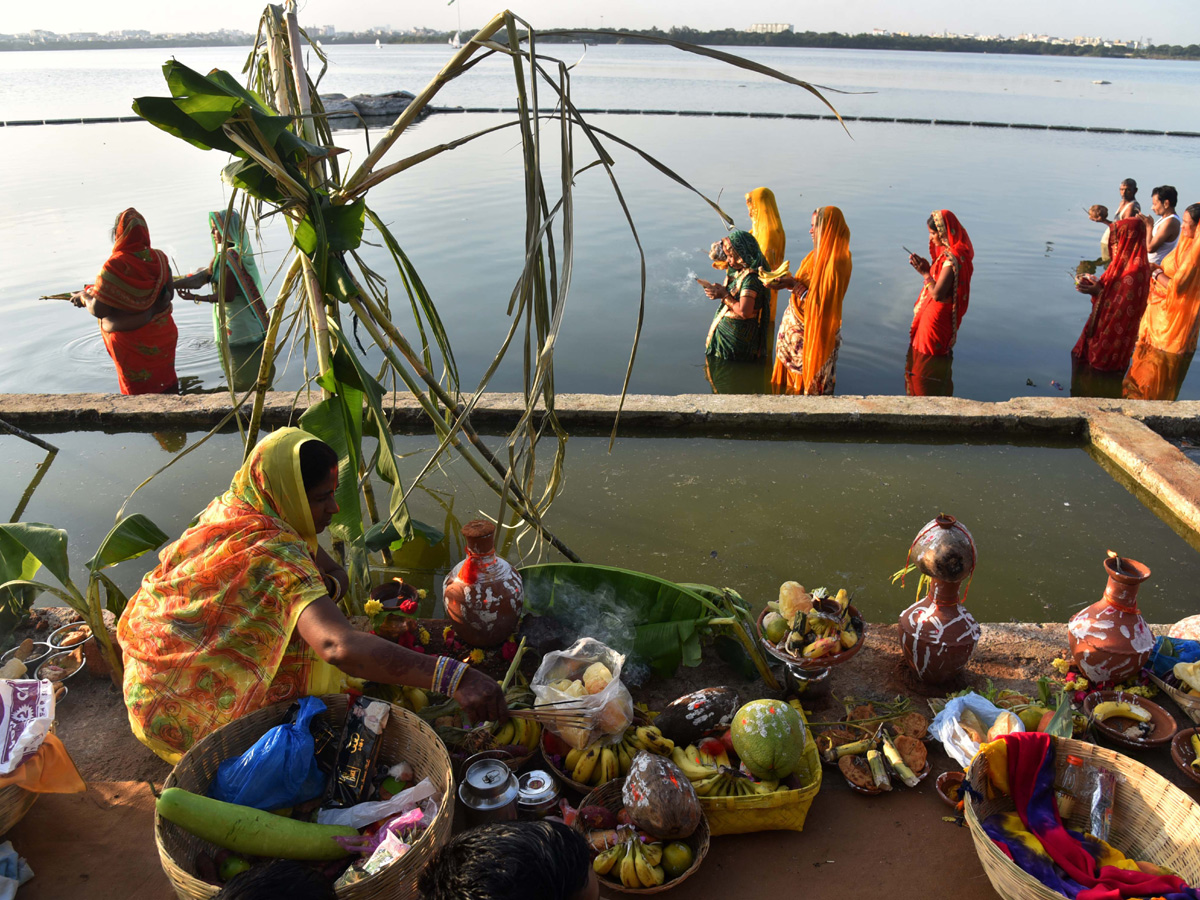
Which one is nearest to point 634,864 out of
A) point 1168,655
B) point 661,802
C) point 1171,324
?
point 661,802

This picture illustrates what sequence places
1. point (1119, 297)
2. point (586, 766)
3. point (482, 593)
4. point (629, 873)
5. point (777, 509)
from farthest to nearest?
point (1119, 297), point (777, 509), point (482, 593), point (586, 766), point (629, 873)

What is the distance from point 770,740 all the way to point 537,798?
2.40ft

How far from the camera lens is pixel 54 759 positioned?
7.63 feet

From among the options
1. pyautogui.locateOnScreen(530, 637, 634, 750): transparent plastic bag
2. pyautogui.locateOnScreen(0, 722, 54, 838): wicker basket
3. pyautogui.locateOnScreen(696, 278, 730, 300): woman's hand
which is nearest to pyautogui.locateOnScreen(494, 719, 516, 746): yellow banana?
pyautogui.locateOnScreen(530, 637, 634, 750): transparent plastic bag

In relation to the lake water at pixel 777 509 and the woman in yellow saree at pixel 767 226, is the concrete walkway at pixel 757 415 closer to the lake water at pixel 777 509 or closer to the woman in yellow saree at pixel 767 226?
the lake water at pixel 777 509

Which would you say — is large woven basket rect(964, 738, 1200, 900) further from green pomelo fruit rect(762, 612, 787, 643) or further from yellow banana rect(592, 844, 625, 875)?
yellow banana rect(592, 844, 625, 875)

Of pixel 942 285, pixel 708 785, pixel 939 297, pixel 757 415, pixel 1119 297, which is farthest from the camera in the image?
pixel 1119 297

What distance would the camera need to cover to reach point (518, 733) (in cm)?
266

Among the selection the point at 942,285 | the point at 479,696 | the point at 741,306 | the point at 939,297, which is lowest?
the point at 479,696

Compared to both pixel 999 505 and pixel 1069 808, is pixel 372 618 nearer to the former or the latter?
pixel 1069 808

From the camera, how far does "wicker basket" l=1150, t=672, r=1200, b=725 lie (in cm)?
274

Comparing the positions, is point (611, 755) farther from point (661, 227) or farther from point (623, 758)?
point (661, 227)

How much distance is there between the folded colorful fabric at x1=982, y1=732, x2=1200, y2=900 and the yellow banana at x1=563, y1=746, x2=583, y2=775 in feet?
3.95

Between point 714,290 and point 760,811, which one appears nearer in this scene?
point 760,811
